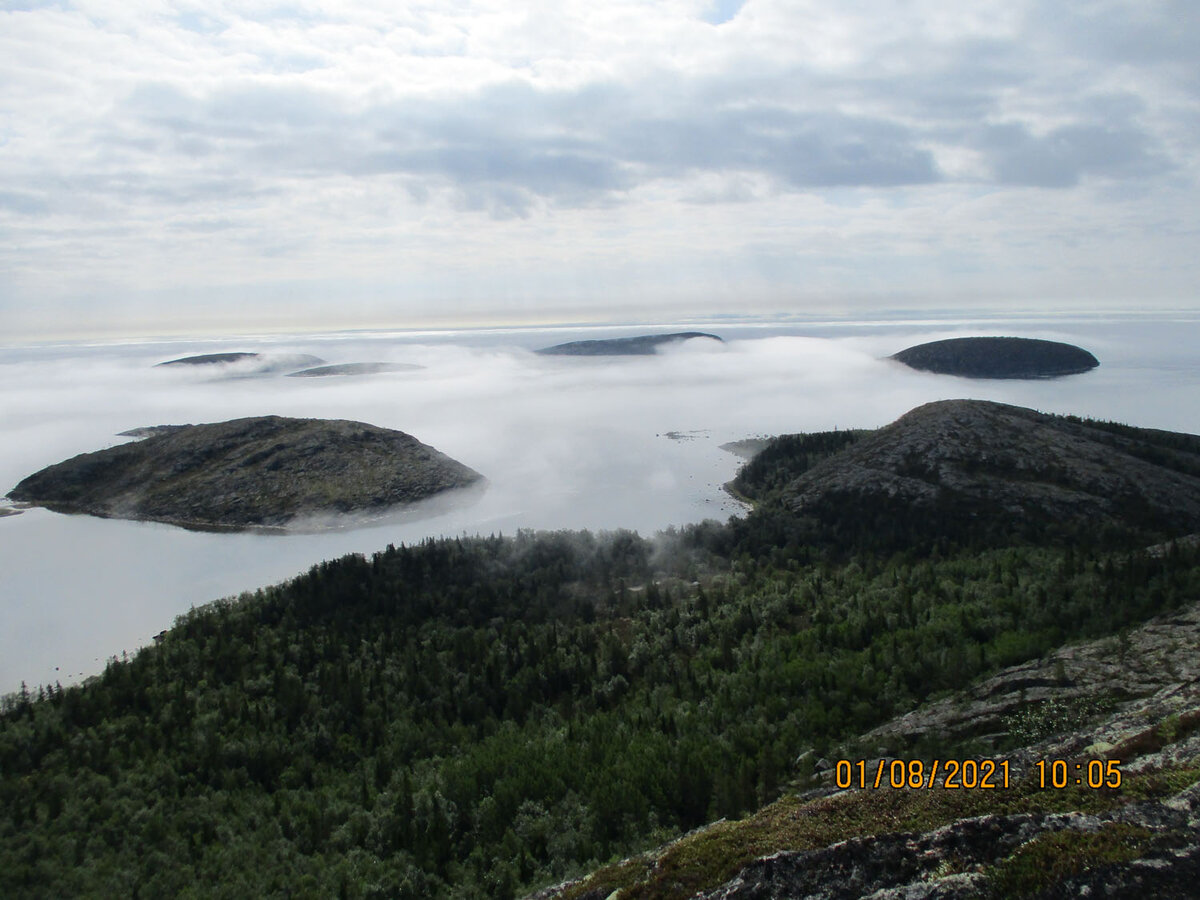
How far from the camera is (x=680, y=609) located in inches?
2559

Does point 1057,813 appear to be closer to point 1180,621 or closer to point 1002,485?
point 1180,621

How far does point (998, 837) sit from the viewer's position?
11.6 m

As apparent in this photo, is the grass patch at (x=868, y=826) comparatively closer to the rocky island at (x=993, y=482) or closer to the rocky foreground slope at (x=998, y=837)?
the rocky foreground slope at (x=998, y=837)

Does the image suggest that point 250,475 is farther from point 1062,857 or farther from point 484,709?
point 1062,857

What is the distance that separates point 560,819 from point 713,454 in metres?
169

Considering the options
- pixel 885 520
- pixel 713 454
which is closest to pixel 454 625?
pixel 885 520

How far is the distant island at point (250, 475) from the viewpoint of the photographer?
145500 mm

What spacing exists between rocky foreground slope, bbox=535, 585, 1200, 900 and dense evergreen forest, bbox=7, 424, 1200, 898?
35.9ft

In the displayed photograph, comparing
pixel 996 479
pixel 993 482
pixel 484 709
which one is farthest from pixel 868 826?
pixel 996 479

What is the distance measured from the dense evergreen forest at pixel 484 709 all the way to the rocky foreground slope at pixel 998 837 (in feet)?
35.9

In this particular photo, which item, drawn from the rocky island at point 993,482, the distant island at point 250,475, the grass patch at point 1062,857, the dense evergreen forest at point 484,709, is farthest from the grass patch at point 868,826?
the distant island at point 250,475

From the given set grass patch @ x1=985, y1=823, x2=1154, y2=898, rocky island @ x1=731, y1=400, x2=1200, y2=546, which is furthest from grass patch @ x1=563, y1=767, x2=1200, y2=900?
rocky island @ x1=731, y1=400, x2=1200, y2=546

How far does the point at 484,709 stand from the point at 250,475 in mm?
124148

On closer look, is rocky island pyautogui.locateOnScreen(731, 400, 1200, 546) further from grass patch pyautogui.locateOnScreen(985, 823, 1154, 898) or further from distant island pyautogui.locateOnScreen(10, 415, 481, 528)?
distant island pyautogui.locateOnScreen(10, 415, 481, 528)
